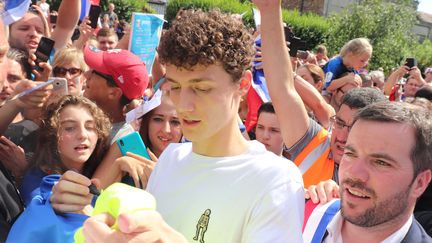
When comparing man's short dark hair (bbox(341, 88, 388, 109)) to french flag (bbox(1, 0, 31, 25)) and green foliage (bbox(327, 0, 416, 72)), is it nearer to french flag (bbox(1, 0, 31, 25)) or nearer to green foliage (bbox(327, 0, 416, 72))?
french flag (bbox(1, 0, 31, 25))

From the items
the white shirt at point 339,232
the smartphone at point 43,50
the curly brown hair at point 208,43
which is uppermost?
the curly brown hair at point 208,43

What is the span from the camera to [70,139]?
2.60 metres

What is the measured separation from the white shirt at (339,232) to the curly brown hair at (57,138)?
55.3 inches

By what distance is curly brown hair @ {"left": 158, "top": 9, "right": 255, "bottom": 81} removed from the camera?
5.32 feet

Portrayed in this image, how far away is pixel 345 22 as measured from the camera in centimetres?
2095

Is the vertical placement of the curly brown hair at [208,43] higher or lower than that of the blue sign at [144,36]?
higher

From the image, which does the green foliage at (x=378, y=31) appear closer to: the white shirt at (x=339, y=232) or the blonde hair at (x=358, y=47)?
the blonde hair at (x=358, y=47)

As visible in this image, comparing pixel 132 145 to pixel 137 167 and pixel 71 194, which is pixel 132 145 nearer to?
pixel 137 167

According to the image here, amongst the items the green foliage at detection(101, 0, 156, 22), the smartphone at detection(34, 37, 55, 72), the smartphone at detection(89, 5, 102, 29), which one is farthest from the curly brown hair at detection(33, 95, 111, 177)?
the green foliage at detection(101, 0, 156, 22)

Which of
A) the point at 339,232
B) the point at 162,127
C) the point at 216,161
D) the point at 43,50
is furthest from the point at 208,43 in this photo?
the point at 43,50

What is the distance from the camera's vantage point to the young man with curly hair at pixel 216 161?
1.46 metres

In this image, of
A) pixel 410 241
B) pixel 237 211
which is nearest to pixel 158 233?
pixel 237 211

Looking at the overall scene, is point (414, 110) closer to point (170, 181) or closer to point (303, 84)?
point (170, 181)

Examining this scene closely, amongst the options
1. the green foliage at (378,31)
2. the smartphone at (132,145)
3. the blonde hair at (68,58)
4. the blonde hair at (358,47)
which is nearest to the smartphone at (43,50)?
the blonde hair at (68,58)
